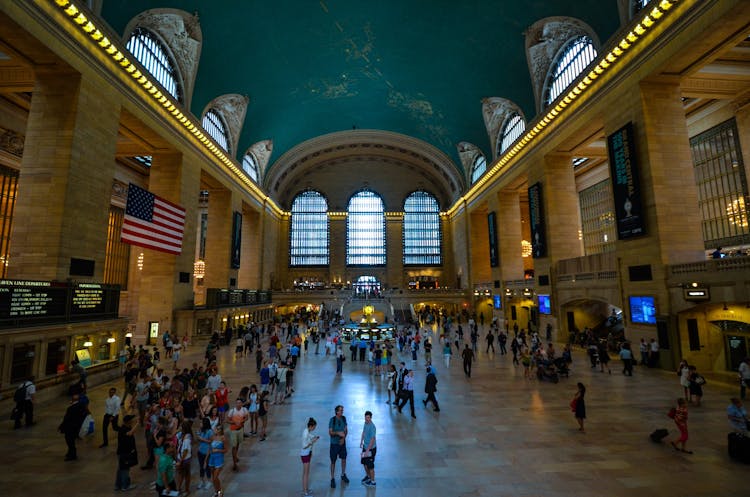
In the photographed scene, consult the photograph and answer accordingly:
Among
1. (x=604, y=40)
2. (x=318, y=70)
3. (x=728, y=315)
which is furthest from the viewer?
(x=318, y=70)

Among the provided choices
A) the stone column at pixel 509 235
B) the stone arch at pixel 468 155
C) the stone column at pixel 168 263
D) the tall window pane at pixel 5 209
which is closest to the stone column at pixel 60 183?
the stone column at pixel 168 263

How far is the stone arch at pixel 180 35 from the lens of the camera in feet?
55.6

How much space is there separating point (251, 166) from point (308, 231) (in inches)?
542

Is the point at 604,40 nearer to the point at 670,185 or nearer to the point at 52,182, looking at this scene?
the point at 670,185

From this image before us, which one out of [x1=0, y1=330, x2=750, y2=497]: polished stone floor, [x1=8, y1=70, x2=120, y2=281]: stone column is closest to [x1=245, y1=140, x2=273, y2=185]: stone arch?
[x1=8, y1=70, x2=120, y2=281]: stone column

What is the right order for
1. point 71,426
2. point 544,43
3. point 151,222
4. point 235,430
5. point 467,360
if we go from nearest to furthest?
point 235,430 < point 71,426 < point 467,360 < point 151,222 < point 544,43

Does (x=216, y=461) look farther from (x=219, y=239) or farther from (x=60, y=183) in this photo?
(x=219, y=239)

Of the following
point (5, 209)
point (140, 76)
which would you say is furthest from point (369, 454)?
point (5, 209)

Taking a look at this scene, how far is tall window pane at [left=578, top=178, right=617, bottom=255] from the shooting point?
94.5 feet

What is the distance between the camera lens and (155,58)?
60.2ft

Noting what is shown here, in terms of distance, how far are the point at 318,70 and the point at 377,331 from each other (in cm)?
1936

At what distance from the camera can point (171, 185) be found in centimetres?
2086

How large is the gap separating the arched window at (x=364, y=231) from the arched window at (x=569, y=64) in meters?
27.5

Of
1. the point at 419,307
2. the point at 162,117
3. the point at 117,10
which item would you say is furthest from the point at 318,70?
the point at 419,307
